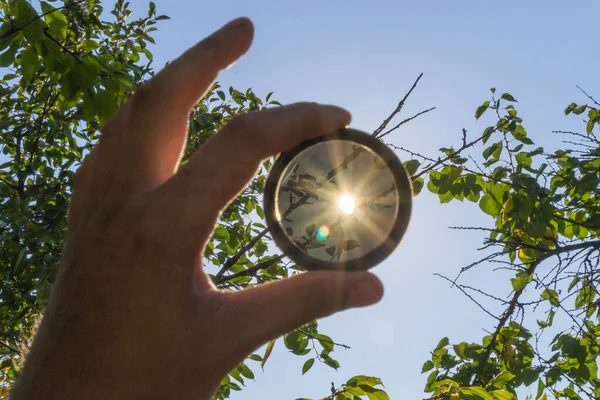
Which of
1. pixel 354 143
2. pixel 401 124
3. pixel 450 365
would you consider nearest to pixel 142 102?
pixel 354 143

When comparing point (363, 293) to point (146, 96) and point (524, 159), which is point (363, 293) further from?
point (524, 159)

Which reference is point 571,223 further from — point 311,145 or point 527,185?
point 311,145

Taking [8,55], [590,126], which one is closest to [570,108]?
[590,126]

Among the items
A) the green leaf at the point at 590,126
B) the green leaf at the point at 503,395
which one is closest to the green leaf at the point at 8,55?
the green leaf at the point at 503,395

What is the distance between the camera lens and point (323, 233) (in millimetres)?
1777

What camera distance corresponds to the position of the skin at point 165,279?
1281 mm

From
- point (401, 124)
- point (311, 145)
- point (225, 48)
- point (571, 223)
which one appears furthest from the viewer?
point (571, 223)

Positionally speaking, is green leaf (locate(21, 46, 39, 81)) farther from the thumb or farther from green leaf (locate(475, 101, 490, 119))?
green leaf (locate(475, 101, 490, 119))

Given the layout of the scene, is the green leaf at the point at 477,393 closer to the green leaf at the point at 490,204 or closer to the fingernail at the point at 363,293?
the fingernail at the point at 363,293

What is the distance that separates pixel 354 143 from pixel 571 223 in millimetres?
3961

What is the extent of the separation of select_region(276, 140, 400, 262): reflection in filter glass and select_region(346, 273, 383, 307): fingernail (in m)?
0.30

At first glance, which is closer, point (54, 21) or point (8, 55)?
point (54, 21)

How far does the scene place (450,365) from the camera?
4508mm

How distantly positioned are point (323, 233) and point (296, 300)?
0.44 metres
